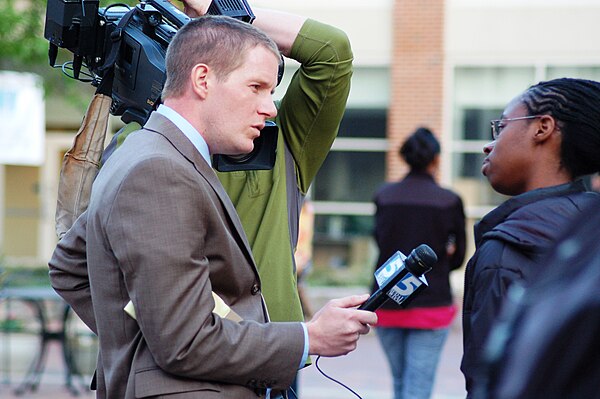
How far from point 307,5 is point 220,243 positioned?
44.5 feet

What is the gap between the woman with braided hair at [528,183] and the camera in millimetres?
2555

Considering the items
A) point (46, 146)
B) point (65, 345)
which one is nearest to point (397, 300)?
point (65, 345)

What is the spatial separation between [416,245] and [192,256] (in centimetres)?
424

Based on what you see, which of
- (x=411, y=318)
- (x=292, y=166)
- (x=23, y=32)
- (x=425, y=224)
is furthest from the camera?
(x=23, y=32)

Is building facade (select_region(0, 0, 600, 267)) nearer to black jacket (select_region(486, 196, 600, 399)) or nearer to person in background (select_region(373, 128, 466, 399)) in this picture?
person in background (select_region(373, 128, 466, 399))

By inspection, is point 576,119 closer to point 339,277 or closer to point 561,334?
point 561,334

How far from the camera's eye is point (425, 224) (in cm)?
640

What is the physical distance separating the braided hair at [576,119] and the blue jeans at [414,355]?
349 cm

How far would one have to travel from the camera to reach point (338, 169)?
622 inches

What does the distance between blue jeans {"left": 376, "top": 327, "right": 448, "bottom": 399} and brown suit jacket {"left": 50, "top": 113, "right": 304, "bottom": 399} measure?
3.78m

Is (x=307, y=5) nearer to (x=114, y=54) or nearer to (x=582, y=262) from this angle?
(x=114, y=54)

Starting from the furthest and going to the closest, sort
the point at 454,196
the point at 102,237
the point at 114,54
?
the point at 454,196 < the point at 114,54 < the point at 102,237

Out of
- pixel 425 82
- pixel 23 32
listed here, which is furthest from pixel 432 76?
pixel 23 32

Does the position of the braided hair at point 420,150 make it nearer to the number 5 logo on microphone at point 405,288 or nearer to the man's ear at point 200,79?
the number 5 logo on microphone at point 405,288
